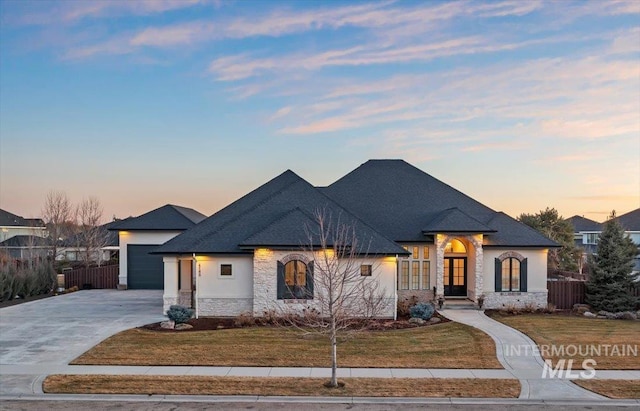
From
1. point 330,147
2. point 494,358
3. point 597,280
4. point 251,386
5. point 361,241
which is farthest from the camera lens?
point 330,147

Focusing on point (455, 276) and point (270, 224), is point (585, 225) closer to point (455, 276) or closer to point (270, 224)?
point (455, 276)

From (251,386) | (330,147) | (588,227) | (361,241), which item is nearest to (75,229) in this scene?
(330,147)

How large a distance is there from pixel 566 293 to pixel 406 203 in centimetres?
977

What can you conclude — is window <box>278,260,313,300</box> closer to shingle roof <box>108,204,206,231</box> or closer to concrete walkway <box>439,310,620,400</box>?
concrete walkway <box>439,310,620,400</box>

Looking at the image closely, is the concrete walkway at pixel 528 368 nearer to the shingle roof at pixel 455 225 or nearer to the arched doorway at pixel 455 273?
the shingle roof at pixel 455 225

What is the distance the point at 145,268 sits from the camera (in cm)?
3500

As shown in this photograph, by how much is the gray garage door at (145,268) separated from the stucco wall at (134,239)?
27 cm

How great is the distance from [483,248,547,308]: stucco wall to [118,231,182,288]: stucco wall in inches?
834

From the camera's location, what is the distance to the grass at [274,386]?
12000mm

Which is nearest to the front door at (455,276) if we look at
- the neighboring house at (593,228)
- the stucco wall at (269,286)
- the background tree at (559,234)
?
the stucco wall at (269,286)

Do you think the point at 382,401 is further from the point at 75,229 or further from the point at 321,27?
the point at 75,229

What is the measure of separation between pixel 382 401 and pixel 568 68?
65.1 ft

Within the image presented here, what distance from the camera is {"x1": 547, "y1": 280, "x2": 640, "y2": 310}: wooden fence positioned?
2619cm

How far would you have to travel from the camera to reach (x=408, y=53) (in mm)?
24156
